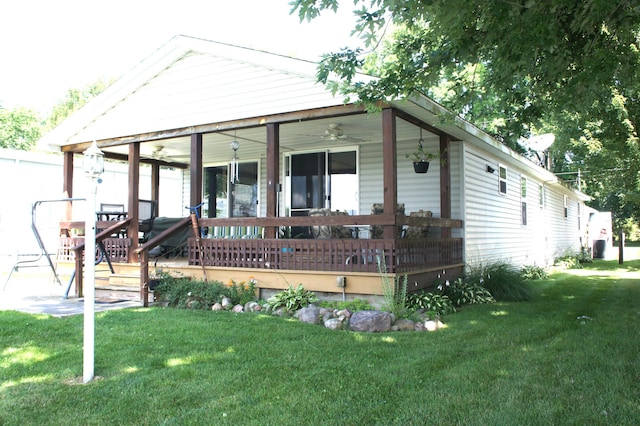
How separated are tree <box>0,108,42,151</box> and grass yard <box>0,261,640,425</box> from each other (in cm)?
3477

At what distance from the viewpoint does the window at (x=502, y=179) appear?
1152cm

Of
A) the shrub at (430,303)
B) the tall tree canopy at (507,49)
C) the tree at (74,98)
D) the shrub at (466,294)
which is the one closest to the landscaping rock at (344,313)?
the shrub at (430,303)

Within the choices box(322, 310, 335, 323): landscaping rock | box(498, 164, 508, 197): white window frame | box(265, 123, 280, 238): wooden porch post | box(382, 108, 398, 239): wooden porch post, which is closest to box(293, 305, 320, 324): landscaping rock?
box(322, 310, 335, 323): landscaping rock

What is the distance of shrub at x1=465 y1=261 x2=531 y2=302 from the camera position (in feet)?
26.7

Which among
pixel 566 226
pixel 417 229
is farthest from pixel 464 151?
pixel 566 226

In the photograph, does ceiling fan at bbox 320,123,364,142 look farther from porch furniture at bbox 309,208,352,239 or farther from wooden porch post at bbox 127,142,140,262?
wooden porch post at bbox 127,142,140,262

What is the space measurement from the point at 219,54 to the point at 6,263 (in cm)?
910

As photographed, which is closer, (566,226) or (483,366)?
(483,366)

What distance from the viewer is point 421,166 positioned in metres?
8.82

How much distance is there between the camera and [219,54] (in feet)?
26.7

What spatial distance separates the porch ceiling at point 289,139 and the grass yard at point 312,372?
12.5 ft

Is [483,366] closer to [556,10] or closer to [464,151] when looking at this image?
[556,10]

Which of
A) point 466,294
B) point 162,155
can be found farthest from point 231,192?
point 466,294

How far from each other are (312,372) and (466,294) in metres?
4.55
